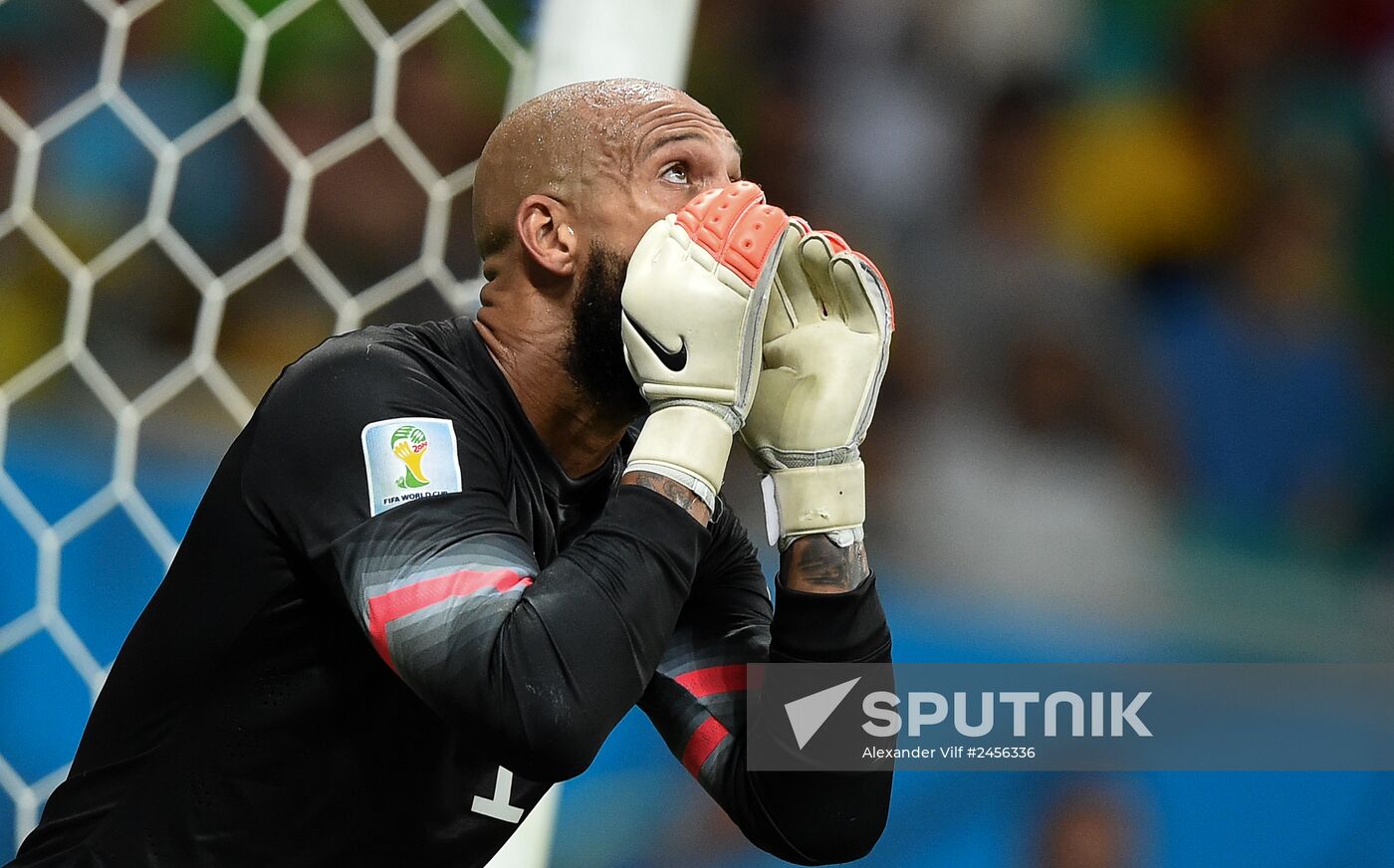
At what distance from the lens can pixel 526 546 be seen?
1.00 m

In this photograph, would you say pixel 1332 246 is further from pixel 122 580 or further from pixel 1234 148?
pixel 122 580

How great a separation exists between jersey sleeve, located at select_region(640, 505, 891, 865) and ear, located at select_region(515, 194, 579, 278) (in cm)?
32

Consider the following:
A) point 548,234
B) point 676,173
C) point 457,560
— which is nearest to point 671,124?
point 676,173

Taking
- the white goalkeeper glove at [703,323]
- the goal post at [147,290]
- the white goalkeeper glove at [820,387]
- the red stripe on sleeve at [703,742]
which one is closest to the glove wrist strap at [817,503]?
the white goalkeeper glove at [820,387]

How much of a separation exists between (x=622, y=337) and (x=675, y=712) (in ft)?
1.42

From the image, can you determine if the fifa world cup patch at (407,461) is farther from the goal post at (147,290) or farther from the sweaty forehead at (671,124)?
the goal post at (147,290)

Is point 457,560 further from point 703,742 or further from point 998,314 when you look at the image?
point 998,314

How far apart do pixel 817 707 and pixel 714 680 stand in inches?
6.2

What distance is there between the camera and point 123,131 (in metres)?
1.89

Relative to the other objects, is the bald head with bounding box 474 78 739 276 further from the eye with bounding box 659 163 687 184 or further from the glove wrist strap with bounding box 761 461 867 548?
the glove wrist strap with bounding box 761 461 867 548

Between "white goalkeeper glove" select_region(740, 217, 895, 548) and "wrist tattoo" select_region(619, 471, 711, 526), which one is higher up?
"white goalkeeper glove" select_region(740, 217, 895, 548)

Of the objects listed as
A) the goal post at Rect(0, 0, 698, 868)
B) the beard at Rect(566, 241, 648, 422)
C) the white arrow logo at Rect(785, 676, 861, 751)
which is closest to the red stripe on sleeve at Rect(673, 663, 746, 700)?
the white arrow logo at Rect(785, 676, 861, 751)

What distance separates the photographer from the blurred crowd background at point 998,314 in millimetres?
1875

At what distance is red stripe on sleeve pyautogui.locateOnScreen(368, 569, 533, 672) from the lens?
36.4 inches
